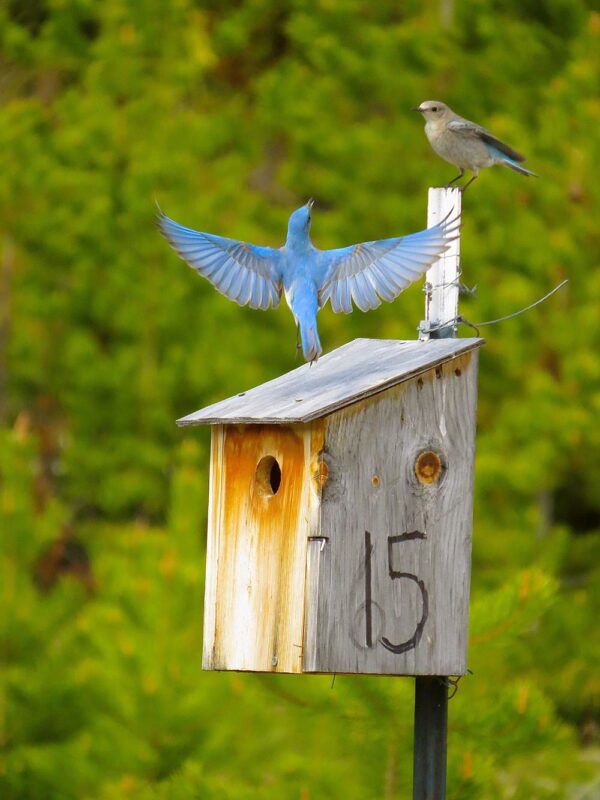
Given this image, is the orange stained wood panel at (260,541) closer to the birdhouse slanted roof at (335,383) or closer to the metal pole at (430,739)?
the birdhouse slanted roof at (335,383)

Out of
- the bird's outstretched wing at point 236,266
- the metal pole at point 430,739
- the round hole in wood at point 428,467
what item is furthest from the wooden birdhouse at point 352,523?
the bird's outstretched wing at point 236,266

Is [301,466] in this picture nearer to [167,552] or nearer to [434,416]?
[434,416]

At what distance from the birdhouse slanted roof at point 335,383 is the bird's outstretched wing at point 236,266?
26cm

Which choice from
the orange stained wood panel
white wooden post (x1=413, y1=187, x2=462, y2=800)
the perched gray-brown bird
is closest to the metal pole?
white wooden post (x1=413, y1=187, x2=462, y2=800)

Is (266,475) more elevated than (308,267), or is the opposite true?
(308,267)

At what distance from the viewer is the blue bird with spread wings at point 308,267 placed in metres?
4.06

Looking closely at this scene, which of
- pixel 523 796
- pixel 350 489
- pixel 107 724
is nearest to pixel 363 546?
pixel 350 489

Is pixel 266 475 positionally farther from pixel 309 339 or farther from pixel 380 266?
pixel 380 266

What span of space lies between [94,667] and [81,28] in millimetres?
7294

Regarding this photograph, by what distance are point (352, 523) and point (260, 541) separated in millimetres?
307

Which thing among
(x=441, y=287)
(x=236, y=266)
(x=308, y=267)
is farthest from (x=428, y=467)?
(x=236, y=266)

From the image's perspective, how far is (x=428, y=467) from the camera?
13.1ft

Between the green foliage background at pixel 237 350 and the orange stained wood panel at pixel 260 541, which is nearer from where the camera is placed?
the orange stained wood panel at pixel 260 541

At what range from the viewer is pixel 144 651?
6.05 meters
